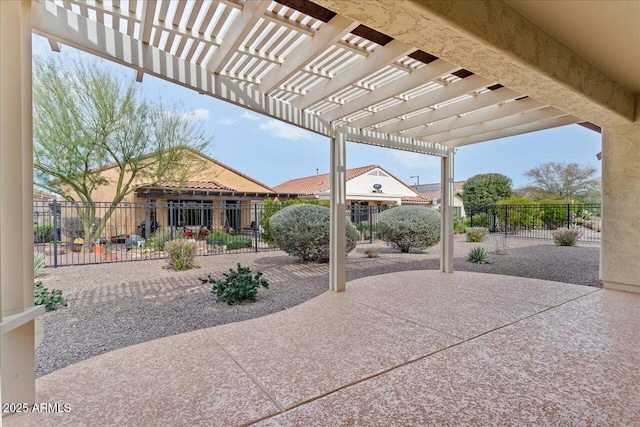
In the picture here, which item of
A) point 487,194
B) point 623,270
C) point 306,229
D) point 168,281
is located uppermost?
point 487,194

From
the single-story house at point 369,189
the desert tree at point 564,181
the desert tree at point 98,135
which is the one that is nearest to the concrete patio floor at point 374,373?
the desert tree at point 98,135

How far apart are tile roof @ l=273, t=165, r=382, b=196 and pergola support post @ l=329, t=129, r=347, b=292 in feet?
42.3

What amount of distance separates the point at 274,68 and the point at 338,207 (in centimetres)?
230

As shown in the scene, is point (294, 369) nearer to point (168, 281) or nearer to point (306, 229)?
point (168, 281)

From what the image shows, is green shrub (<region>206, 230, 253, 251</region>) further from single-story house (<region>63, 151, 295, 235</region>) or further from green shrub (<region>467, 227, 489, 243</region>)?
green shrub (<region>467, 227, 489, 243</region>)

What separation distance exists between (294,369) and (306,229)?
5.40m

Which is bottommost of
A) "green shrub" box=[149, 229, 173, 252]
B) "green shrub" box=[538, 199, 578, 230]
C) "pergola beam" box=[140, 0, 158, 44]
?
"green shrub" box=[149, 229, 173, 252]

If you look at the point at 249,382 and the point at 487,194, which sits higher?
the point at 487,194

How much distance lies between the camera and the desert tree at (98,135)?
8953 mm

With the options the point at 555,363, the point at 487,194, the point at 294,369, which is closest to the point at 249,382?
the point at 294,369

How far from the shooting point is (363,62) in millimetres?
3381

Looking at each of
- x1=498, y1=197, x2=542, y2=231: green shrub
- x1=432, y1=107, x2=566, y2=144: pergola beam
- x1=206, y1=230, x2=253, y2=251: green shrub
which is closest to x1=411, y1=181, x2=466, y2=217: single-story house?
x1=498, y1=197, x2=542, y2=231: green shrub

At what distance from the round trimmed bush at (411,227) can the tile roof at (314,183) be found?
28.3 ft

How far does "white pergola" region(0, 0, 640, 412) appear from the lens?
1.83 m
